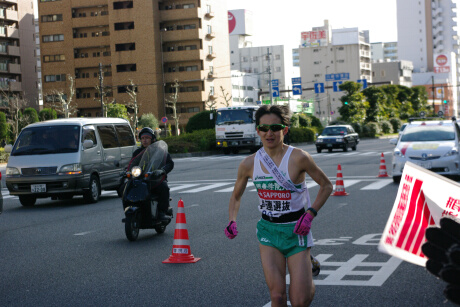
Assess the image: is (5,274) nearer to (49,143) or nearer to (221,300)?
(221,300)

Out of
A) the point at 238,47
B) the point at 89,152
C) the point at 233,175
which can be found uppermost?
the point at 238,47

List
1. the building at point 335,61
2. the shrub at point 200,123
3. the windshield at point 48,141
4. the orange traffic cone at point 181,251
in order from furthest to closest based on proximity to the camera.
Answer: the building at point 335,61 < the shrub at point 200,123 < the windshield at point 48,141 < the orange traffic cone at point 181,251

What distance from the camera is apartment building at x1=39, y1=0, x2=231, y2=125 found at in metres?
87.2

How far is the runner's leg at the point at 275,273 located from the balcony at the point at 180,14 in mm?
85356

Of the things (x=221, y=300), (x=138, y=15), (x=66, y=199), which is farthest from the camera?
(x=138, y=15)

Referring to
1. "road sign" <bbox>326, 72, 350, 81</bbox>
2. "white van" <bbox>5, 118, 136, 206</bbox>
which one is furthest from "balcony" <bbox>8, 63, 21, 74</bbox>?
"white van" <bbox>5, 118, 136, 206</bbox>

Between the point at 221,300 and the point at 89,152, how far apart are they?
10786mm

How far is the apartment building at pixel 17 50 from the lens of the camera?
8288 cm

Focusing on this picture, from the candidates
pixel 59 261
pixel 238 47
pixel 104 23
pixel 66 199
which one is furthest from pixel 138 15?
pixel 59 261

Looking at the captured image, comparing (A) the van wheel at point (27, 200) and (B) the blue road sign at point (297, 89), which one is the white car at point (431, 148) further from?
(B) the blue road sign at point (297, 89)

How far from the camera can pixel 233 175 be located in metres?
24.6

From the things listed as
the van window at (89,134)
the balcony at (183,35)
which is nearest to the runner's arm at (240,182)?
the van window at (89,134)

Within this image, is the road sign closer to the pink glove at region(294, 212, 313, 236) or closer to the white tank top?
the white tank top

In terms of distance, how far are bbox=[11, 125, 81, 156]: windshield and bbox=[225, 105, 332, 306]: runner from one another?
12.0 m
